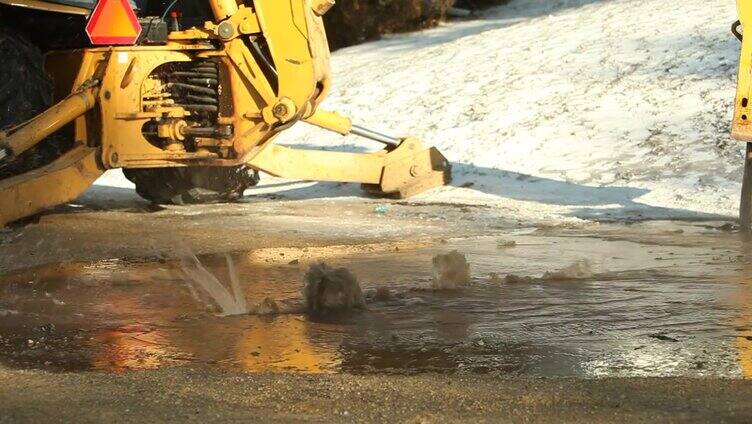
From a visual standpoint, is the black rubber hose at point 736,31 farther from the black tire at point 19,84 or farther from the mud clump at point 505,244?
the black tire at point 19,84

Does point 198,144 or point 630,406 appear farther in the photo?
point 198,144

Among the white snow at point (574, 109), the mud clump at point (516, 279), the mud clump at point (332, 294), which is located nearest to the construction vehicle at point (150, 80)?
the white snow at point (574, 109)

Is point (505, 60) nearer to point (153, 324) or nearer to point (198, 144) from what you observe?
point (198, 144)

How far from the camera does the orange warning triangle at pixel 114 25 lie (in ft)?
32.2

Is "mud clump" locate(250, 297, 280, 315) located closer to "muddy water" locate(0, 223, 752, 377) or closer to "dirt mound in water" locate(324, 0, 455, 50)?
"muddy water" locate(0, 223, 752, 377)

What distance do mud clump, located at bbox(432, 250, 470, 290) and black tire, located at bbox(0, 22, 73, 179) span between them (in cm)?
358

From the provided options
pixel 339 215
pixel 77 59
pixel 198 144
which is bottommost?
pixel 339 215

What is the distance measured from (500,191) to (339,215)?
197 centimetres

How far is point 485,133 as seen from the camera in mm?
14711

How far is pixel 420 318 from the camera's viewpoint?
6914mm

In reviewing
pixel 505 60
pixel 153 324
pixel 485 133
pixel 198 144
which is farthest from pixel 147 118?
pixel 505 60

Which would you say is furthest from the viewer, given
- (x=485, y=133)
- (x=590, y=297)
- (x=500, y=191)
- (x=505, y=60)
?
(x=505, y=60)

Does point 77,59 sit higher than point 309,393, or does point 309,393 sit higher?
point 77,59

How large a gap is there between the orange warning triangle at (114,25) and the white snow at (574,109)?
3.60m
